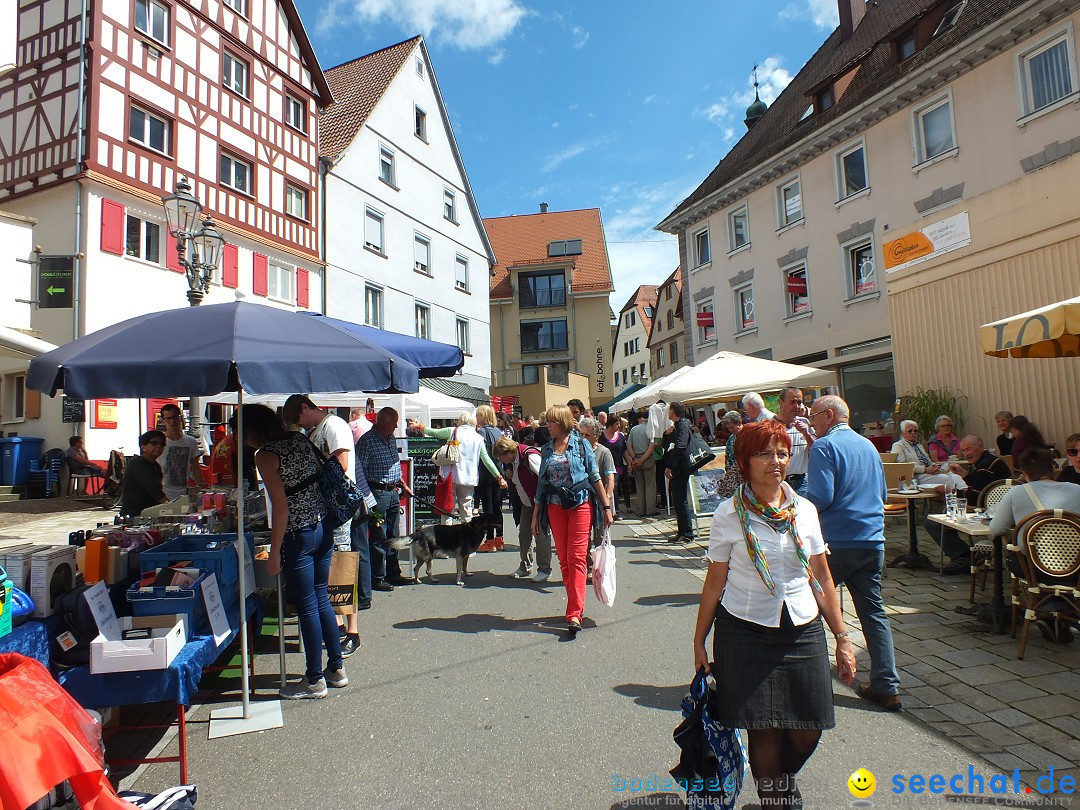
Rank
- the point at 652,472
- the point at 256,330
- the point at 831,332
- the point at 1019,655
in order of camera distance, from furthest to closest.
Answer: the point at 831,332 < the point at 652,472 < the point at 1019,655 < the point at 256,330

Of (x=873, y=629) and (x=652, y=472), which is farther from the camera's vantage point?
(x=652, y=472)

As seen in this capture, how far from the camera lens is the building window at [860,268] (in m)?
18.8

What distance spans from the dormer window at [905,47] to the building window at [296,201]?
17.8 meters

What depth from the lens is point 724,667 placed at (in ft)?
8.46

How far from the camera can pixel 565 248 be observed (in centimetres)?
4372

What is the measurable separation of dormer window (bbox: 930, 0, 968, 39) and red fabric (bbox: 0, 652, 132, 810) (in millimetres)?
21598

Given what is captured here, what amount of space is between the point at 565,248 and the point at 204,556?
136 ft

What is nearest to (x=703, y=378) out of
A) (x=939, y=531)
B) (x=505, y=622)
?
(x=939, y=531)

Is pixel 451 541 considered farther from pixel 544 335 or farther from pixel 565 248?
pixel 565 248

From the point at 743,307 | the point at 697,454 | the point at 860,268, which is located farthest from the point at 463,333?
the point at 697,454

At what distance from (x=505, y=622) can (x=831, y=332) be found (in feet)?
56.8

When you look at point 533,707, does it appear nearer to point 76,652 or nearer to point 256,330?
point 76,652

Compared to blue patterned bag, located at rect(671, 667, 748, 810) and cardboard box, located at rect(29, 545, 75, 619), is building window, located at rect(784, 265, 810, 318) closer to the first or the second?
blue patterned bag, located at rect(671, 667, 748, 810)

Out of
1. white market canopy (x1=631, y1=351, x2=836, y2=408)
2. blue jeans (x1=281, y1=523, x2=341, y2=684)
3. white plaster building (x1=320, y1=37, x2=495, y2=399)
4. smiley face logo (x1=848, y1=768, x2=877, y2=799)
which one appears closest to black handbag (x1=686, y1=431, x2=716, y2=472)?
white market canopy (x1=631, y1=351, x2=836, y2=408)
